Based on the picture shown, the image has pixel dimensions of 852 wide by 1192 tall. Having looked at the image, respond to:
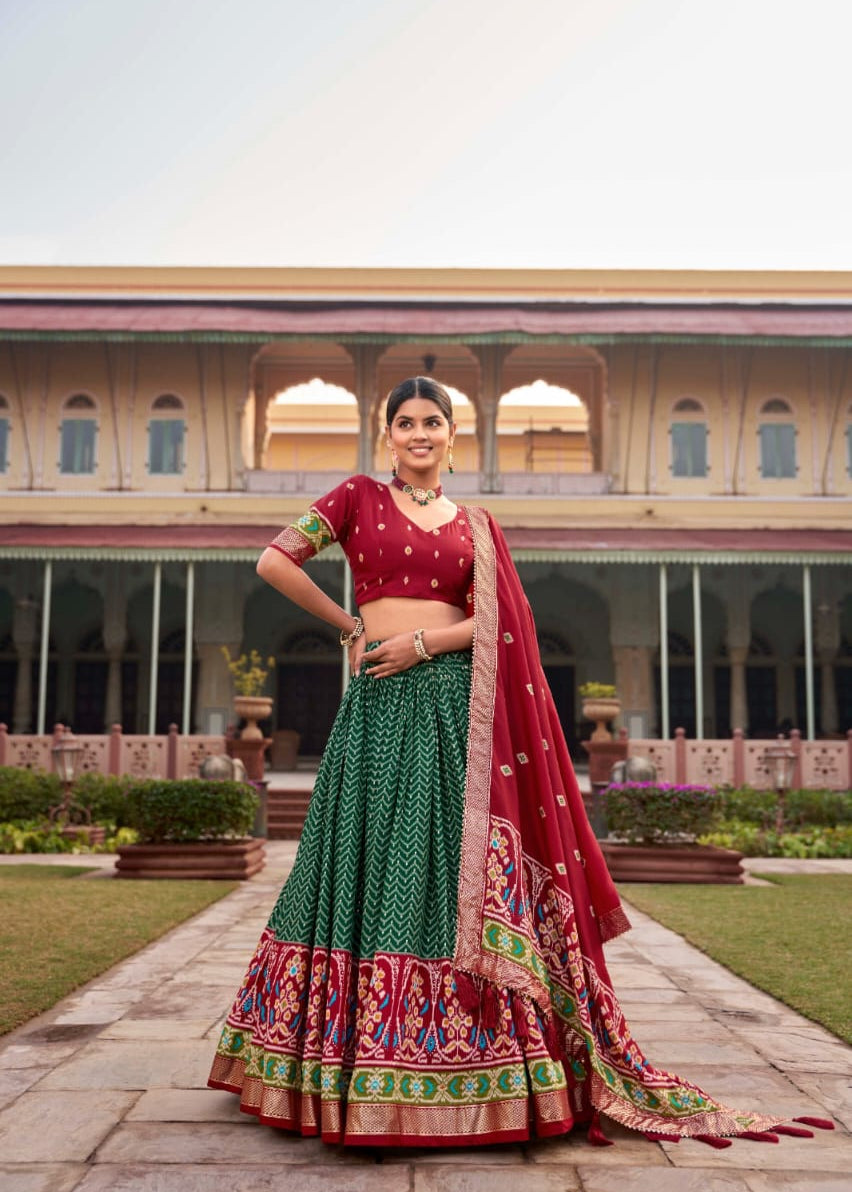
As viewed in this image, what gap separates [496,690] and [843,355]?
18385 millimetres

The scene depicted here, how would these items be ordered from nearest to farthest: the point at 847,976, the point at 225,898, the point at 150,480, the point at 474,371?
the point at 847,976, the point at 225,898, the point at 150,480, the point at 474,371

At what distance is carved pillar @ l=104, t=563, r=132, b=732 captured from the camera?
1933 cm

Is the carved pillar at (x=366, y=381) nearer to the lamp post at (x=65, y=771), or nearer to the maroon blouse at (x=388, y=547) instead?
the lamp post at (x=65, y=771)

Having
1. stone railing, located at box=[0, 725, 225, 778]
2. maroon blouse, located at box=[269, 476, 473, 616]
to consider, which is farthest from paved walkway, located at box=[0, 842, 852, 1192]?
stone railing, located at box=[0, 725, 225, 778]

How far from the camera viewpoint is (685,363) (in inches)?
779

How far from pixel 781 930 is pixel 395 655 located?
4.24 m

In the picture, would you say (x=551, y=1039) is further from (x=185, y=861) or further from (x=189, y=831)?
(x=189, y=831)

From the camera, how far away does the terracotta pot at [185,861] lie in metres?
8.95

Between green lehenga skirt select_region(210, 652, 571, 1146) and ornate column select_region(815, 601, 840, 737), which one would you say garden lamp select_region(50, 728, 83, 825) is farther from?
ornate column select_region(815, 601, 840, 737)

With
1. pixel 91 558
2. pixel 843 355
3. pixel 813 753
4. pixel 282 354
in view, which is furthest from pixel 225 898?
pixel 843 355

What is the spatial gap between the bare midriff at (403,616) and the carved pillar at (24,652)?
56.6 feet

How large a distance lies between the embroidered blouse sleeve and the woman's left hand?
31cm

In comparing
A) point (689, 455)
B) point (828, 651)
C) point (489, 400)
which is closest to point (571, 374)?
point (489, 400)

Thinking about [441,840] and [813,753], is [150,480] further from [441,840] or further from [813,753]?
[441,840]
